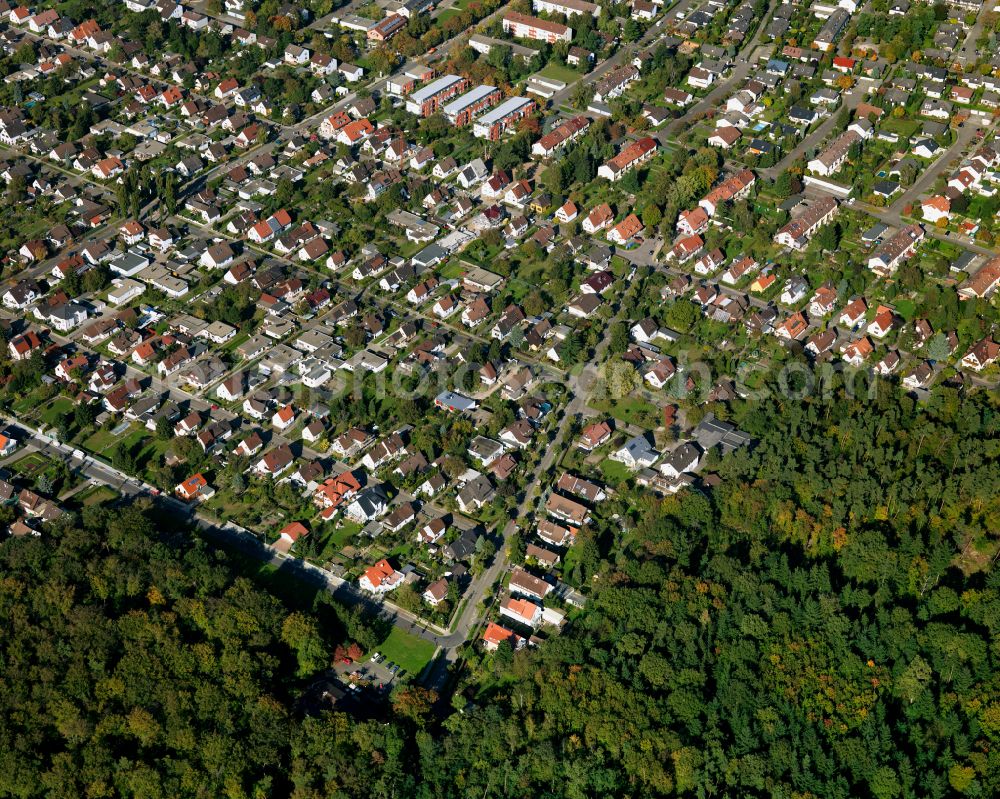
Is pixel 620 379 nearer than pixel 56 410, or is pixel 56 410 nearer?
pixel 56 410

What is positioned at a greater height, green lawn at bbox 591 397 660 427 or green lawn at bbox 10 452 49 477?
green lawn at bbox 591 397 660 427

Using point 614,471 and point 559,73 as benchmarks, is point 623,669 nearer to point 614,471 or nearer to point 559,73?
point 614,471

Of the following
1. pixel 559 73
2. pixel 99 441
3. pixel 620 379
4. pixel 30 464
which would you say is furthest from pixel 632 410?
pixel 559 73

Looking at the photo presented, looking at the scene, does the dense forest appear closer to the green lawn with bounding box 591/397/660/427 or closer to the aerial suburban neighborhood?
the aerial suburban neighborhood

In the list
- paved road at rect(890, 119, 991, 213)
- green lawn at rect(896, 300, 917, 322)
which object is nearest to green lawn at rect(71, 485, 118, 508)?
green lawn at rect(896, 300, 917, 322)

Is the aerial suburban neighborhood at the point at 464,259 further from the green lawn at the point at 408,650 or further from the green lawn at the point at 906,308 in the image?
the green lawn at the point at 906,308

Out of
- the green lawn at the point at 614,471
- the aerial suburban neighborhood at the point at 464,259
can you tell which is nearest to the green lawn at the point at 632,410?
the aerial suburban neighborhood at the point at 464,259

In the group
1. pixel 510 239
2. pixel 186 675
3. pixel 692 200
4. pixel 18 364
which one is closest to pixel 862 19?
pixel 692 200
